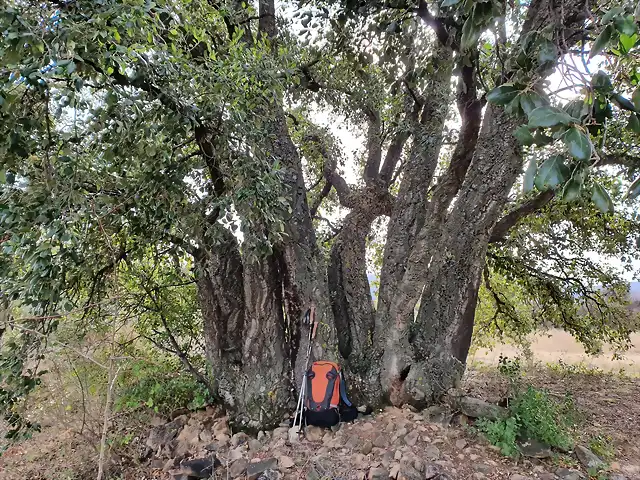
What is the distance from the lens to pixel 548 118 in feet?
3.47

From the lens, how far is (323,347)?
4199 millimetres

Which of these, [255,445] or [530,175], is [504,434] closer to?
[255,445]

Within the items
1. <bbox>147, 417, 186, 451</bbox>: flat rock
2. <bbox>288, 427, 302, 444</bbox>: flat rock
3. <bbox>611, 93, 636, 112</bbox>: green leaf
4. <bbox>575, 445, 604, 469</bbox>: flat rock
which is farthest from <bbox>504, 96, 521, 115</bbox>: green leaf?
<bbox>147, 417, 186, 451</bbox>: flat rock

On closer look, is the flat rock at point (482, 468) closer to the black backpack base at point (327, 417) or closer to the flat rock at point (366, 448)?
the flat rock at point (366, 448)

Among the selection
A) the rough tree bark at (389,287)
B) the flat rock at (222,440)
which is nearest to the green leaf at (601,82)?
the rough tree bark at (389,287)

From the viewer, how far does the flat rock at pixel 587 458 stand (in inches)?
118

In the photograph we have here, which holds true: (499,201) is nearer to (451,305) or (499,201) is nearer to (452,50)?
(451,305)

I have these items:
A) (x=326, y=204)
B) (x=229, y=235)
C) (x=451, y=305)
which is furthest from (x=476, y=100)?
(x=326, y=204)

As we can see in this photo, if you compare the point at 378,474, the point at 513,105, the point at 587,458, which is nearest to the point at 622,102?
the point at 513,105

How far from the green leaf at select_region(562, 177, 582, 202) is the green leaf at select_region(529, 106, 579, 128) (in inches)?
6.3

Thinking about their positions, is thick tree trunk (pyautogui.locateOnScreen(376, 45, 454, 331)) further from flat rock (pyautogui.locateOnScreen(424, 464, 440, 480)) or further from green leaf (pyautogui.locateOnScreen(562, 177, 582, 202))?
green leaf (pyautogui.locateOnScreen(562, 177, 582, 202))

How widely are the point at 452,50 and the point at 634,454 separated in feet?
12.5

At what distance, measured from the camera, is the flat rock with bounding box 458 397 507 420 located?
3.52m

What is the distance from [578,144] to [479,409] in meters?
3.34
